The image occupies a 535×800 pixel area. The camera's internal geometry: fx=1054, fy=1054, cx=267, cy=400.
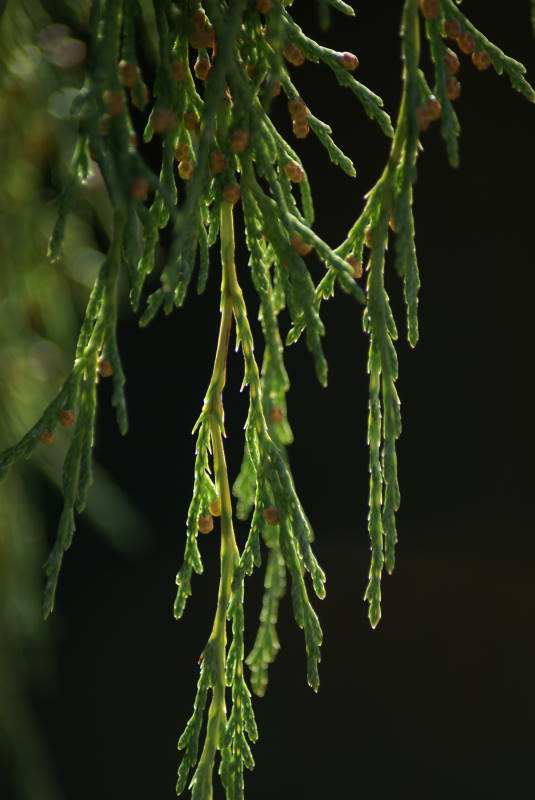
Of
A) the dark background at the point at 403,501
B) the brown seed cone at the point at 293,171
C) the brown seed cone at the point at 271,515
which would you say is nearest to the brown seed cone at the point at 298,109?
the brown seed cone at the point at 293,171

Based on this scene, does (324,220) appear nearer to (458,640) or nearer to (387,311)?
(458,640)

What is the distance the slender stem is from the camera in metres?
0.68

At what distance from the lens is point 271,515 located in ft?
2.11

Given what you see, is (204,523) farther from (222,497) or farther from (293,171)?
(293,171)

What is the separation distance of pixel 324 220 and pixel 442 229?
339 mm

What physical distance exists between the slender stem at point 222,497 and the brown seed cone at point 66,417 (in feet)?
0.30

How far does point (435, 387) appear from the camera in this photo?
Result: 2975 mm

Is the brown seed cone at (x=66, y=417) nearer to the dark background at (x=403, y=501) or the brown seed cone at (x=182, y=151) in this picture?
the brown seed cone at (x=182, y=151)

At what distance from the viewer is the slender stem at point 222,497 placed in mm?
680

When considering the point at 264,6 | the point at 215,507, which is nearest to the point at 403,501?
the point at 215,507

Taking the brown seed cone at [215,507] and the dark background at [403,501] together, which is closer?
the brown seed cone at [215,507]

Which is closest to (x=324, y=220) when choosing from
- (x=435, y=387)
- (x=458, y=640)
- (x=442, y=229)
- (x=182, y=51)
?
(x=442, y=229)

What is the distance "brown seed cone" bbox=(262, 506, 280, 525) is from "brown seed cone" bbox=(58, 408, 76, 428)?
13 centimetres

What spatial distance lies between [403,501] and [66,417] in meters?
2.43
